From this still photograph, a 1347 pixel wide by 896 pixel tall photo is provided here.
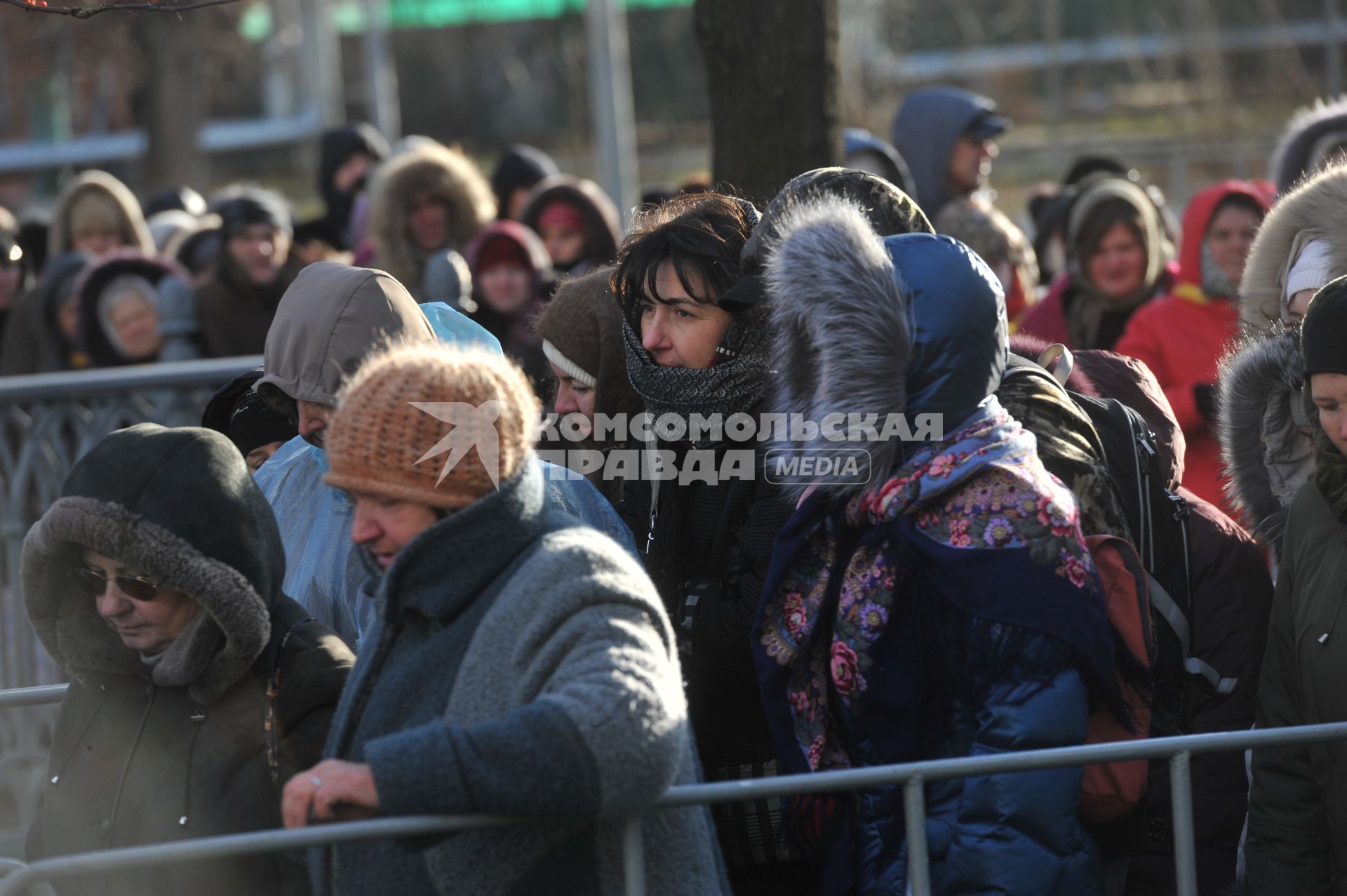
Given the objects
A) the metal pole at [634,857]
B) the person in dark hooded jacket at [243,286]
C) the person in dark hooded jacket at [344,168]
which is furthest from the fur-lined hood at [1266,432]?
the person in dark hooded jacket at [344,168]

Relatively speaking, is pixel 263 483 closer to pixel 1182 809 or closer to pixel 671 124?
pixel 1182 809

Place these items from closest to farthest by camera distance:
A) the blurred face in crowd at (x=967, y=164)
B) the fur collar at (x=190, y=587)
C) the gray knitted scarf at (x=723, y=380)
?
the fur collar at (x=190, y=587) < the gray knitted scarf at (x=723, y=380) < the blurred face in crowd at (x=967, y=164)

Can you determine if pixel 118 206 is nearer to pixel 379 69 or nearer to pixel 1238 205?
pixel 1238 205

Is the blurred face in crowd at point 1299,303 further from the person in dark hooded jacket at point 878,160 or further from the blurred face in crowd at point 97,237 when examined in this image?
the blurred face in crowd at point 97,237

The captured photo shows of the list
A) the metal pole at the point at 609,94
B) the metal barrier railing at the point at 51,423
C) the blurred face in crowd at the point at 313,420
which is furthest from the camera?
the metal pole at the point at 609,94

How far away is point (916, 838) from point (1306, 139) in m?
4.71

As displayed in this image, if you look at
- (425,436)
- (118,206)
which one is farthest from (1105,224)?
(118,206)

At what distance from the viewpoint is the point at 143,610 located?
2668mm

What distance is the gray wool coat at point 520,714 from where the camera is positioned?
211 cm

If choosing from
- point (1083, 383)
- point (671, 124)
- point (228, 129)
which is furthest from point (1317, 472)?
point (228, 129)

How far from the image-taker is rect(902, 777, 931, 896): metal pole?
2.45 metres

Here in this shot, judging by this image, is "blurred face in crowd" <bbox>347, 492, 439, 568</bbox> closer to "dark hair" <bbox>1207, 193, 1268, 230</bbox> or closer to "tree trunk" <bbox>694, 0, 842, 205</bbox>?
"tree trunk" <bbox>694, 0, 842, 205</bbox>

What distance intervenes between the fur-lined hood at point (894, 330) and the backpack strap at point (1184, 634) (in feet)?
1.97

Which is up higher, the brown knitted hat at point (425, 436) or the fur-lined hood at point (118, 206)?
the fur-lined hood at point (118, 206)
